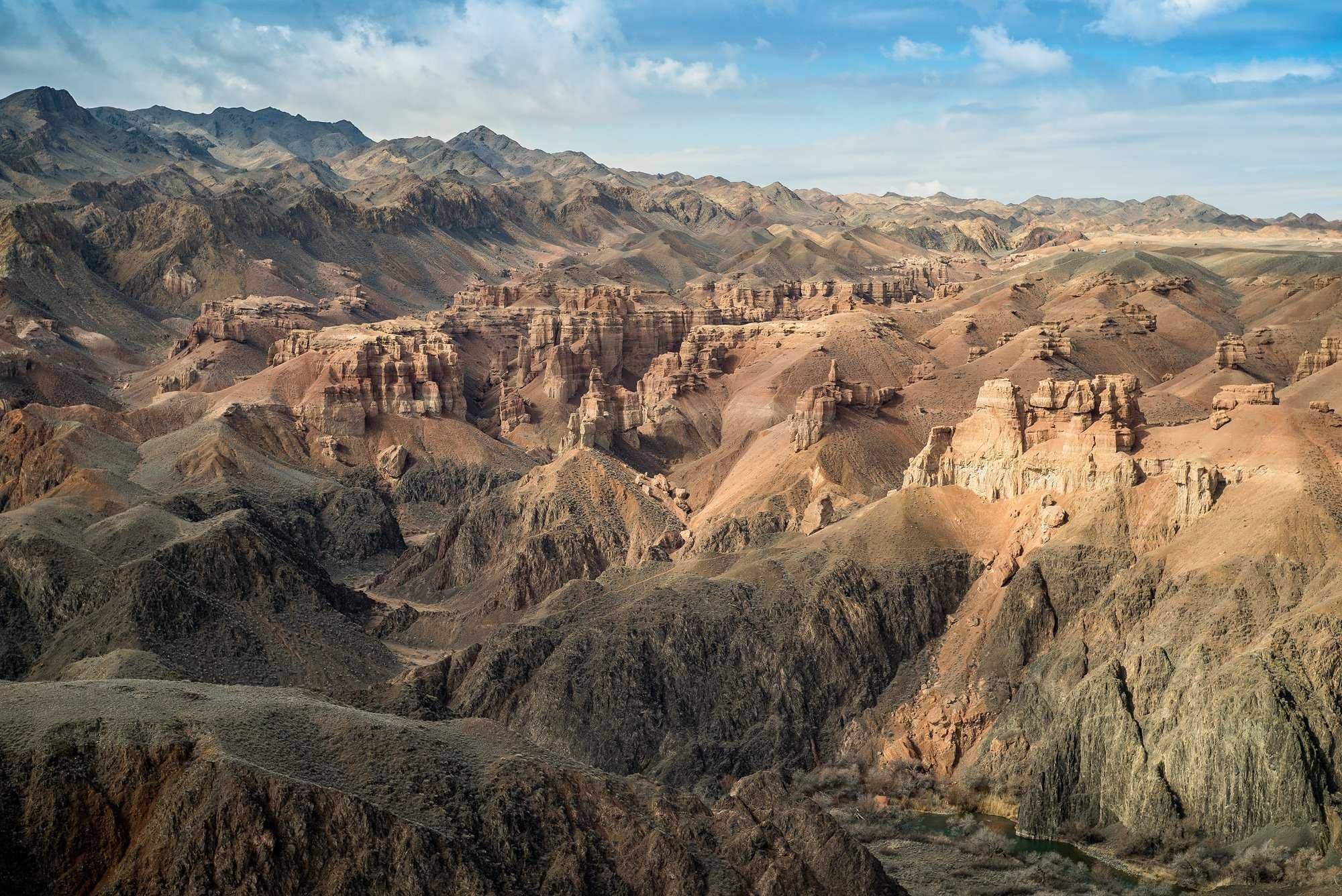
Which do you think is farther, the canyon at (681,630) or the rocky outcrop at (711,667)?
the rocky outcrop at (711,667)

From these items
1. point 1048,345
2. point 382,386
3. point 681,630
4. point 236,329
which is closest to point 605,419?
point 382,386

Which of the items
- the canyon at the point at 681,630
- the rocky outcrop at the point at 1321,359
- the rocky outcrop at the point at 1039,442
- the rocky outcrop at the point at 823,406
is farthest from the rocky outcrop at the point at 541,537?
the rocky outcrop at the point at 1321,359

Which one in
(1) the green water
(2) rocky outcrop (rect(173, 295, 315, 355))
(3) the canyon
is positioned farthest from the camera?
(2) rocky outcrop (rect(173, 295, 315, 355))

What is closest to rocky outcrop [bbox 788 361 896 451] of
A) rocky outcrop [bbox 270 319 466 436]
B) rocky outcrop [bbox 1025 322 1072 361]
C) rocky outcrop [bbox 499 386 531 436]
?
rocky outcrop [bbox 1025 322 1072 361]

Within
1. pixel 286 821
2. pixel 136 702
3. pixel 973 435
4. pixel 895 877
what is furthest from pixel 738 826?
pixel 973 435

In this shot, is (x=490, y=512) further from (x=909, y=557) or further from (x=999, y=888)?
(x=999, y=888)

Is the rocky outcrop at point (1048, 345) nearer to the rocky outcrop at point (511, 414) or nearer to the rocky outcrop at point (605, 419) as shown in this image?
the rocky outcrop at point (605, 419)

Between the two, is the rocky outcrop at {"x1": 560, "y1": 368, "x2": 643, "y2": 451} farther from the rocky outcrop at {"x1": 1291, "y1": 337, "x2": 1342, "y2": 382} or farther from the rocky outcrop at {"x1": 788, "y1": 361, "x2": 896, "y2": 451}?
the rocky outcrop at {"x1": 1291, "y1": 337, "x2": 1342, "y2": 382}
